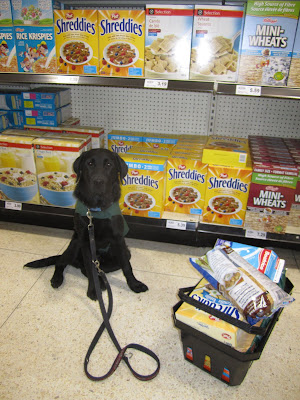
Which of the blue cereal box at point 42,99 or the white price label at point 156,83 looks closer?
the white price label at point 156,83

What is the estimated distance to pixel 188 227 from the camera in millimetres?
2162

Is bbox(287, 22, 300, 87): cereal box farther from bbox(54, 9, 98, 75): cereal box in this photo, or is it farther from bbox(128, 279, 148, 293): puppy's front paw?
bbox(128, 279, 148, 293): puppy's front paw

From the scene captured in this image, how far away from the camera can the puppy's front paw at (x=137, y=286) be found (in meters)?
1.87

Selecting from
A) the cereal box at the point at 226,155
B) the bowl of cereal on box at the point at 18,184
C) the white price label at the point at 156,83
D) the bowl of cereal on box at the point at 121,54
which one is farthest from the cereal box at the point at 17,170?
the cereal box at the point at 226,155

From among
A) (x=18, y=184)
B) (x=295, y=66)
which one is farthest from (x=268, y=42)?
(x=18, y=184)

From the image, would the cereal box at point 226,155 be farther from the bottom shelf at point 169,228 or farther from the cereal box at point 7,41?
the cereal box at point 7,41

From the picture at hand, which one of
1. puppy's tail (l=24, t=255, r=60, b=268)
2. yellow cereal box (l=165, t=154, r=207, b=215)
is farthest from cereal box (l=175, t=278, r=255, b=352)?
puppy's tail (l=24, t=255, r=60, b=268)

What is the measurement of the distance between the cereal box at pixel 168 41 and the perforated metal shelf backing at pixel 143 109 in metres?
0.62

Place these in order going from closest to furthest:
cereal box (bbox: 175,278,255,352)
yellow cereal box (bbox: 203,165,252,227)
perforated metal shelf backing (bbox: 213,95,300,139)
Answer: cereal box (bbox: 175,278,255,352), yellow cereal box (bbox: 203,165,252,227), perforated metal shelf backing (bbox: 213,95,300,139)

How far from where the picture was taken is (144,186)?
6.97ft

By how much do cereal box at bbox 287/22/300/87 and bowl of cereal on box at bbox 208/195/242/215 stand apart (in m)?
0.75

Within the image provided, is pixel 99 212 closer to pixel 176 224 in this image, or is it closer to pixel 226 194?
pixel 176 224

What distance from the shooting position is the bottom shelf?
2.14 meters

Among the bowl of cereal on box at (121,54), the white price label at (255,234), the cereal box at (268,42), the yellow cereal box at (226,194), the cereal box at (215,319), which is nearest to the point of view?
the cereal box at (215,319)
